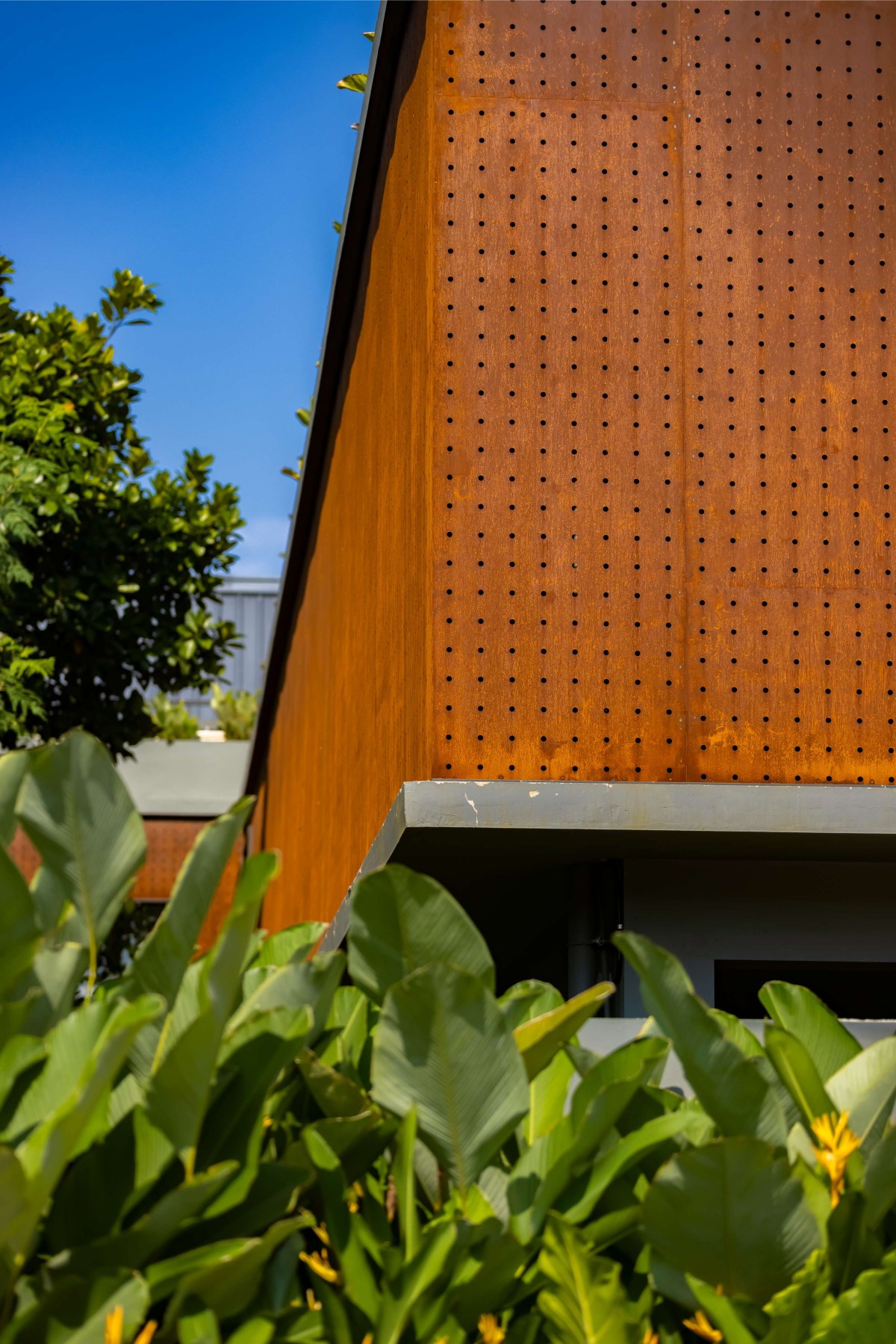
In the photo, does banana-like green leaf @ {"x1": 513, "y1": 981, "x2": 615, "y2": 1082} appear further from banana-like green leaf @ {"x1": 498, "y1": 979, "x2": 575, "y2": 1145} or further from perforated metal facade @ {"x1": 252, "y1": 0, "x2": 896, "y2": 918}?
perforated metal facade @ {"x1": 252, "y1": 0, "x2": 896, "y2": 918}

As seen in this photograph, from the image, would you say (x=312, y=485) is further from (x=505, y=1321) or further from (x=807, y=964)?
(x=505, y=1321)

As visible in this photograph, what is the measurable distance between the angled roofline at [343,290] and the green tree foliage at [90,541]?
47.2 inches

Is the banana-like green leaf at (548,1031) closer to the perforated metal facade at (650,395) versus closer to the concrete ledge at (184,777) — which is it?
the perforated metal facade at (650,395)

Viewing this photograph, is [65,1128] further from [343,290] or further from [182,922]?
[343,290]

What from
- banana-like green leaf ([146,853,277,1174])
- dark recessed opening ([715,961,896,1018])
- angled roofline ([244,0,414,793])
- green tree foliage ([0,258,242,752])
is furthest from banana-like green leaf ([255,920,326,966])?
green tree foliage ([0,258,242,752])

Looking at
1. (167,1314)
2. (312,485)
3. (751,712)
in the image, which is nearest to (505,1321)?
(167,1314)

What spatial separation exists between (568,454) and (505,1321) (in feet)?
11.9

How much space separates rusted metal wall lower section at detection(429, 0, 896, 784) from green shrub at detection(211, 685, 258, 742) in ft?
62.1

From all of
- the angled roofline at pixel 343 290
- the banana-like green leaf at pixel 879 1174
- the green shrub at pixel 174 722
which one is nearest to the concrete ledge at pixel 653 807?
the banana-like green leaf at pixel 879 1174

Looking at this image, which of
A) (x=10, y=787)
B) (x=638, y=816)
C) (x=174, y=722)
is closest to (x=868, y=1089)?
(x=10, y=787)

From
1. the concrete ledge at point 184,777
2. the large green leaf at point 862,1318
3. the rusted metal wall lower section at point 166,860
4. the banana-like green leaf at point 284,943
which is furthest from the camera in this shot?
the concrete ledge at point 184,777

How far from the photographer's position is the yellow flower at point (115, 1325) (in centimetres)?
181

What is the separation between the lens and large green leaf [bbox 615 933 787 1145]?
216 centimetres

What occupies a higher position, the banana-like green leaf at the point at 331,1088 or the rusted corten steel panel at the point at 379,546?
the rusted corten steel panel at the point at 379,546
